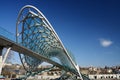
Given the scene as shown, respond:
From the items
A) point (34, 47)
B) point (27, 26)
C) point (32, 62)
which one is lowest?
point (32, 62)

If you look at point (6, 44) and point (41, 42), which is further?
point (41, 42)

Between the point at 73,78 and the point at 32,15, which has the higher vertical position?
the point at 32,15

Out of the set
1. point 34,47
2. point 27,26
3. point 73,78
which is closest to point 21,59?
point 34,47

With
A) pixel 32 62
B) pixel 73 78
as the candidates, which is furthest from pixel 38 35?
pixel 73 78

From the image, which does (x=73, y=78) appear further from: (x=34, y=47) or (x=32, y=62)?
(x=34, y=47)

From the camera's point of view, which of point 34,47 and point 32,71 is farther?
point 32,71

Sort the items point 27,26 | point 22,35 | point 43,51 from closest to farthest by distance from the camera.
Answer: point 27,26 → point 22,35 → point 43,51

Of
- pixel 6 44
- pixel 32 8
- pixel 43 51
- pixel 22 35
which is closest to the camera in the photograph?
pixel 6 44

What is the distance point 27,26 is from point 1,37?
20720 millimetres

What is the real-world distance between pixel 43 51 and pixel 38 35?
14.7 m

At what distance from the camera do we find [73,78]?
9106 cm

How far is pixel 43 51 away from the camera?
6444 centimetres

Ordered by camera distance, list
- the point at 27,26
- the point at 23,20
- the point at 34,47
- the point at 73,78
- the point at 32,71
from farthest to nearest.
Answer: the point at 73,78 < the point at 32,71 < the point at 34,47 < the point at 27,26 < the point at 23,20

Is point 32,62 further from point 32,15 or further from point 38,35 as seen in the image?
point 32,15
